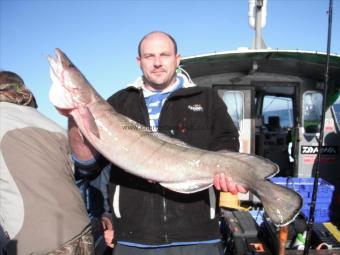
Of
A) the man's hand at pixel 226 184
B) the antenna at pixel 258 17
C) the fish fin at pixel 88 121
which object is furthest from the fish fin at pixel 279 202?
the antenna at pixel 258 17

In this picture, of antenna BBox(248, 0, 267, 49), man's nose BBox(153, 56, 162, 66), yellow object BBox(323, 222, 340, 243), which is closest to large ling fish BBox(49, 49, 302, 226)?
man's nose BBox(153, 56, 162, 66)

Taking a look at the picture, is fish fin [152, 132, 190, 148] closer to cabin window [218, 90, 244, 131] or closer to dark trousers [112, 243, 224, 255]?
dark trousers [112, 243, 224, 255]

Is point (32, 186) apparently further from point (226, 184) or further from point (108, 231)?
point (226, 184)

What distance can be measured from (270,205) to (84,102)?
6.31 feet

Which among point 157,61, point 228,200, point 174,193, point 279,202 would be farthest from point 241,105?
point 279,202

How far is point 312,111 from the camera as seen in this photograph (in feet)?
29.9

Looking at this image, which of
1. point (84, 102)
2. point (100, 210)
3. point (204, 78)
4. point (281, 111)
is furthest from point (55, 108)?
point (281, 111)

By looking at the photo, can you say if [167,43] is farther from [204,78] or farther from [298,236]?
[204,78]

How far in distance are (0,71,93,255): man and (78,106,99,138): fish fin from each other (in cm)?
36

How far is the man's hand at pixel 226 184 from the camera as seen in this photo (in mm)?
3057

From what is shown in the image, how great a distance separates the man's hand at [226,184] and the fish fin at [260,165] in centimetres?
20

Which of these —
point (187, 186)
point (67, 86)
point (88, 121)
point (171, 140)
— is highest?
point (67, 86)

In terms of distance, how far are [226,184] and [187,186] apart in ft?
1.14

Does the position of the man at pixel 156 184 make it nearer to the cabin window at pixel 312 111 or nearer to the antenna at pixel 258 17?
the antenna at pixel 258 17
